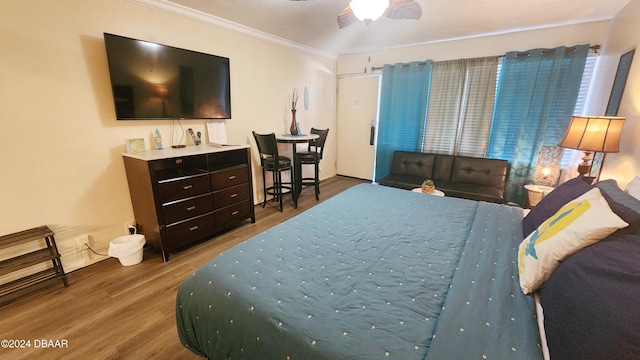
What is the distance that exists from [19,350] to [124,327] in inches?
20.7

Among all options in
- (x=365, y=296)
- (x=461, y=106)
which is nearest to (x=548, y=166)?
(x=461, y=106)

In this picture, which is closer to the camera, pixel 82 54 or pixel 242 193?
pixel 82 54

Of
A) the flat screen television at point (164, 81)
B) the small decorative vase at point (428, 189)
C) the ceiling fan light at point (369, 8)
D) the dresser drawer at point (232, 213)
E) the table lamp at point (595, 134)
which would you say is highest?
the ceiling fan light at point (369, 8)

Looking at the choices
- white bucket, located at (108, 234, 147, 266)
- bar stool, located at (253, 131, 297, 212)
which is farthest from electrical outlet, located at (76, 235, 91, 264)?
bar stool, located at (253, 131, 297, 212)

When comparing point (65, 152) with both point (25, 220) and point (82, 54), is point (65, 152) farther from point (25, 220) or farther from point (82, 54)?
point (82, 54)

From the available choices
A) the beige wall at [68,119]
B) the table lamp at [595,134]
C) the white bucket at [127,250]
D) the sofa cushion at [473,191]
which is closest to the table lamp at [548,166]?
the sofa cushion at [473,191]

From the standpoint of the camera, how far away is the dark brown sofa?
3209 millimetres

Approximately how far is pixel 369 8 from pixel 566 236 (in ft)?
5.40

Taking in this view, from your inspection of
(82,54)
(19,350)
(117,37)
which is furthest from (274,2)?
(19,350)

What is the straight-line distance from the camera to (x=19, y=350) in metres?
1.49

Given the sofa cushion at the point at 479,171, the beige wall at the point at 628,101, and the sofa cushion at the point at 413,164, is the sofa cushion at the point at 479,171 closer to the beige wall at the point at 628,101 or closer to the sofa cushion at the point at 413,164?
the sofa cushion at the point at 413,164

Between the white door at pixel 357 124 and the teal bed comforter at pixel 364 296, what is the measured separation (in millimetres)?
3278

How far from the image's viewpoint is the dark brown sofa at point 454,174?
3209mm

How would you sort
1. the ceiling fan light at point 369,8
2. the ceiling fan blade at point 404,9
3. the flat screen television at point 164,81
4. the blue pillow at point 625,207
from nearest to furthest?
the blue pillow at point 625,207, the ceiling fan light at point 369,8, the ceiling fan blade at point 404,9, the flat screen television at point 164,81
